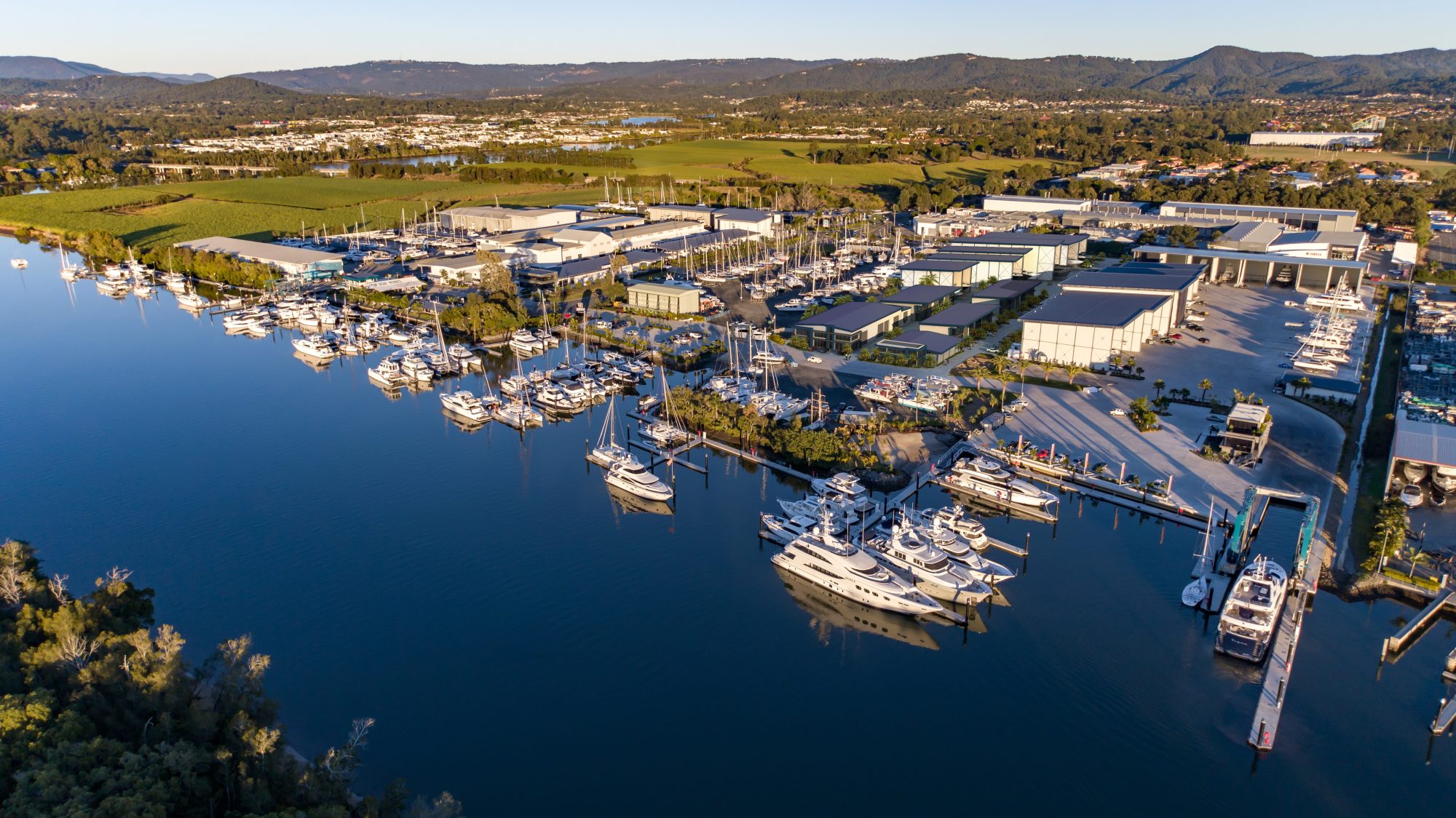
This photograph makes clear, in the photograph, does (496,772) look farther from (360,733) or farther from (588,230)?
(588,230)

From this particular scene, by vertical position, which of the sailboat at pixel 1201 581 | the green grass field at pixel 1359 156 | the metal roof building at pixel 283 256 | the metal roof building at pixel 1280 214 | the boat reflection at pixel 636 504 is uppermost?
the green grass field at pixel 1359 156

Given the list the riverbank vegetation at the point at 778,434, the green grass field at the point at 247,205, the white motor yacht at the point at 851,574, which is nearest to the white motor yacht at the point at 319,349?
the riverbank vegetation at the point at 778,434

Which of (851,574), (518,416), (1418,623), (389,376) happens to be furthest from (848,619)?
(389,376)

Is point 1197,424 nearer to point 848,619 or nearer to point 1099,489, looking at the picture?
point 1099,489

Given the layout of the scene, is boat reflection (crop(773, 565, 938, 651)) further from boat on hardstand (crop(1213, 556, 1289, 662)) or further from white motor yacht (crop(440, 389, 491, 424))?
white motor yacht (crop(440, 389, 491, 424))

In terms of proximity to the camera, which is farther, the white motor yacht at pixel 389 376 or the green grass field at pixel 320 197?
the green grass field at pixel 320 197

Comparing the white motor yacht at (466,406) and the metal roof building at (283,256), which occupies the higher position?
the metal roof building at (283,256)

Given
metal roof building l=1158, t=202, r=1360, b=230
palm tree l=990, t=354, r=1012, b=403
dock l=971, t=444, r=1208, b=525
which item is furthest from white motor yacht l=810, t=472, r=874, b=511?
metal roof building l=1158, t=202, r=1360, b=230

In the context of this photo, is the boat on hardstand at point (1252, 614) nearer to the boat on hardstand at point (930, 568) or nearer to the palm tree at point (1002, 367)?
the boat on hardstand at point (930, 568)
